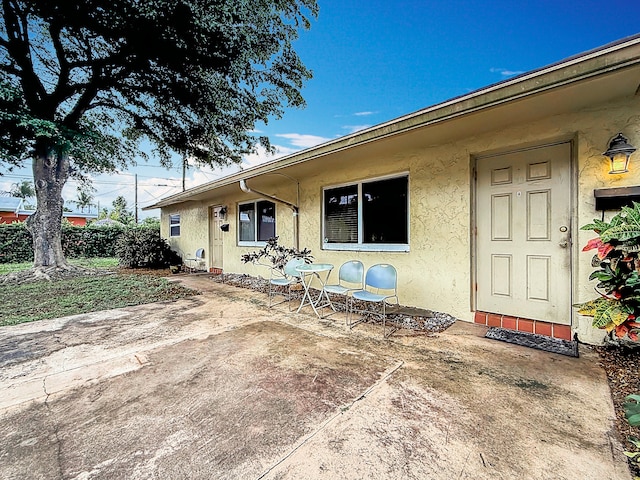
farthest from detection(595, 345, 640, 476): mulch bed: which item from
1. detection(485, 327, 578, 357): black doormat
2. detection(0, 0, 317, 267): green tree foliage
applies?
detection(0, 0, 317, 267): green tree foliage

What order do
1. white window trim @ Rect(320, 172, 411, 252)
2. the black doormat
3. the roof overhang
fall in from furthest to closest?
white window trim @ Rect(320, 172, 411, 252) → the black doormat → the roof overhang

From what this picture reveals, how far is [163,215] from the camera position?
12008 millimetres

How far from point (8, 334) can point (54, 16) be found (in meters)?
7.75

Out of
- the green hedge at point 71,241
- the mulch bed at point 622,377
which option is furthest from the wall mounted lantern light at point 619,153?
the green hedge at point 71,241

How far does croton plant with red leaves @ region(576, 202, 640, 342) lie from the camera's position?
208 cm

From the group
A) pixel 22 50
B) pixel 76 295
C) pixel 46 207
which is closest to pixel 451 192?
pixel 76 295

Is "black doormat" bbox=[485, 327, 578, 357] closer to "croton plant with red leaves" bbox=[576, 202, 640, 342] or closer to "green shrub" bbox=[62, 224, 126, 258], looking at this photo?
"croton plant with red leaves" bbox=[576, 202, 640, 342]

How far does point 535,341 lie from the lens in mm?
2910

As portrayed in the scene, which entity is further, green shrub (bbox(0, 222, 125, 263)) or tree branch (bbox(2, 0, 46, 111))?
green shrub (bbox(0, 222, 125, 263))

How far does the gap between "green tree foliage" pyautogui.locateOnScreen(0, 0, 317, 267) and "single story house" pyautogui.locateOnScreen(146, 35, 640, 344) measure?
4.58 m

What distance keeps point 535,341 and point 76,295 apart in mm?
7264

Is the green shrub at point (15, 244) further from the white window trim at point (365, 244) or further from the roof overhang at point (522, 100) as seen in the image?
the roof overhang at point (522, 100)

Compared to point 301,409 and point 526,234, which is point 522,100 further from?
point 301,409

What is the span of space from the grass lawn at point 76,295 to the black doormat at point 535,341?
5130 millimetres
